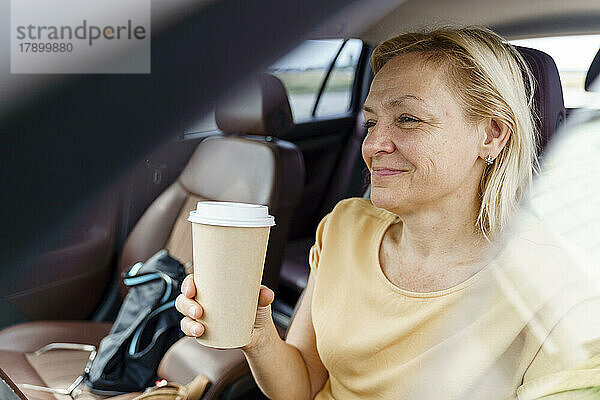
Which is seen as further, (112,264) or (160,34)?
(112,264)

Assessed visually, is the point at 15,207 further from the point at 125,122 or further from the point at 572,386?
the point at 572,386

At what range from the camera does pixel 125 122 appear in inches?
63.9

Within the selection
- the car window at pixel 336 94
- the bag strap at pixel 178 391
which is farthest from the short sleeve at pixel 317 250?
the car window at pixel 336 94

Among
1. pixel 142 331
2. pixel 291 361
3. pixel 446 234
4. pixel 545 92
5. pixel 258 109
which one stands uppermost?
pixel 545 92

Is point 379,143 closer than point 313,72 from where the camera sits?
Yes

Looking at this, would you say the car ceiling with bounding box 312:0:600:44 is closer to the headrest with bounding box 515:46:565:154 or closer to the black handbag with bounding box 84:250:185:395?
the headrest with bounding box 515:46:565:154

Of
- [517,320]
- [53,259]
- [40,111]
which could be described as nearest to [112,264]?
[53,259]

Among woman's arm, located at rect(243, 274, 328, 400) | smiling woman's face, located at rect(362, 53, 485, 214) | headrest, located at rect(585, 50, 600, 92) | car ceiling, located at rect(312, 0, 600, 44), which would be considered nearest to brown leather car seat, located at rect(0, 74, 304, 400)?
woman's arm, located at rect(243, 274, 328, 400)

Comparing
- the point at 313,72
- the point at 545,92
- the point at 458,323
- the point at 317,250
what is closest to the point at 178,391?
the point at 317,250

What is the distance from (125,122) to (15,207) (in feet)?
1.02

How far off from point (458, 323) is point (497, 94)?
0.32m

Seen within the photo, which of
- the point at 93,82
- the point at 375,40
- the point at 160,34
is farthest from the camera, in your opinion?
the point at 93,82

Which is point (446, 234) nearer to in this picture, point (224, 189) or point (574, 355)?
point (574, 355)

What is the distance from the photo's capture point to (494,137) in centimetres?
96
